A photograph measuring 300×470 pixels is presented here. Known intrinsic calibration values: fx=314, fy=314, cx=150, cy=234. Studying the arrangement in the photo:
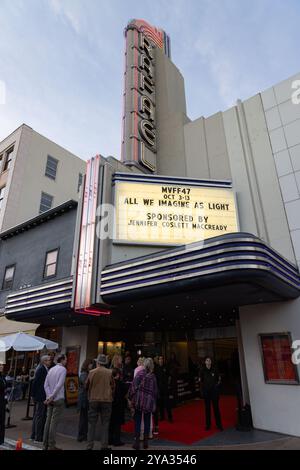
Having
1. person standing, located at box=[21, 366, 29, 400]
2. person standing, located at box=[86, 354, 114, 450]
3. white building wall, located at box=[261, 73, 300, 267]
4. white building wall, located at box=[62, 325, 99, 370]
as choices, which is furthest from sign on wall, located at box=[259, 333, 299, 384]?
person standing, located at box=[21, 366, 29, 400]

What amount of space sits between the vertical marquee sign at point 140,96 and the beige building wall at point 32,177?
33.3 ft

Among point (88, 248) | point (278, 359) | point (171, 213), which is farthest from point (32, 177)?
point (278, 359)

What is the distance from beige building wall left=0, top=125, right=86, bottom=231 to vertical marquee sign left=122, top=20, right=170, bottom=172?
400 inches

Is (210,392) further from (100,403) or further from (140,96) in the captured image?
(140,96)

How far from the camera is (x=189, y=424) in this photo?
364 inches

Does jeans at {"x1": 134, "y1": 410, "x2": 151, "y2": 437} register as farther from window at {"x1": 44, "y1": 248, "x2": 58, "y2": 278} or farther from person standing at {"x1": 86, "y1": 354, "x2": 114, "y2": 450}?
window at {"x1": 44, "y1": 248, "x2": 58, "y2": 278}

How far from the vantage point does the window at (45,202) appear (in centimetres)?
2266

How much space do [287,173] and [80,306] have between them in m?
8.01

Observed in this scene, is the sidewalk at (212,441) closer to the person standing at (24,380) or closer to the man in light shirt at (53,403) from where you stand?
the man in light shirt at (53,403)

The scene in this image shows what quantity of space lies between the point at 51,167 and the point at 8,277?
10160mm

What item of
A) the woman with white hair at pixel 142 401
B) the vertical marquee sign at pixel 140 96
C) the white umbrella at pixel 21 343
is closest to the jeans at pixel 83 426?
the woman with white hair at pixel 142 401

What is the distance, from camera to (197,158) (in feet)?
43.3
